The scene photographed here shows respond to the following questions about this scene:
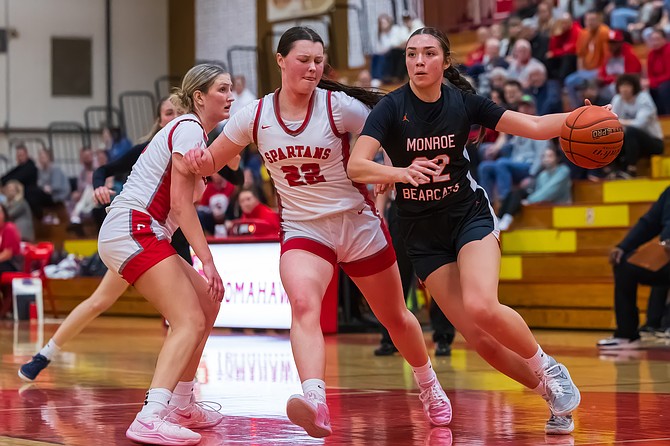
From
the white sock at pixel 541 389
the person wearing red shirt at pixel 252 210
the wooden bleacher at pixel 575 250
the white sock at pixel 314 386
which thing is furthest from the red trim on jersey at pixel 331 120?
the person wearing red shirt at pixel 252 210

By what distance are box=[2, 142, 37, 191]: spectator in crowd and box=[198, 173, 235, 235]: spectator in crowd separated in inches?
261

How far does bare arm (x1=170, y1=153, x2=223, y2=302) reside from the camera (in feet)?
17.1

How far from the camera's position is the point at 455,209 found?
17.9 feet

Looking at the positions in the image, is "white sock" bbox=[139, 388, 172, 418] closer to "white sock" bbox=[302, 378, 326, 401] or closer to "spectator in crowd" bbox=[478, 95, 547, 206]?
"white sock" bbox=[302, 378, 326, 401]

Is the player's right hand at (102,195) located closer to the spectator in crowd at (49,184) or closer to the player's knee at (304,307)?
the player's knee at (304,307)

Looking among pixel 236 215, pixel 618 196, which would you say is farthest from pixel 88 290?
pixel 618 196

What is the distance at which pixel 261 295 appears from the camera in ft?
40.6

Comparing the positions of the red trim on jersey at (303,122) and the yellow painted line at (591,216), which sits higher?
the red trim on jersey at (303,122)

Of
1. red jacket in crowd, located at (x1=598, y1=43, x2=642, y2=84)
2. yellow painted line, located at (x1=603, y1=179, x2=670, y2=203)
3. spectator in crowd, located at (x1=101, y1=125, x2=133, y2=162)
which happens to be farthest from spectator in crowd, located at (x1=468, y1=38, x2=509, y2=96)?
spectator in crowd, located at (x1=101, y1=125, x2=133, y2=162)

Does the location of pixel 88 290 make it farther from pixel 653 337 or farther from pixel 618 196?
pixel 653 337

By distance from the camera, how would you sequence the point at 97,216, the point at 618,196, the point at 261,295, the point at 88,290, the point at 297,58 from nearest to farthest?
the point at 297,58, the point at 97,216, the point at 261,295, the point at 618,196, the point at 88,290

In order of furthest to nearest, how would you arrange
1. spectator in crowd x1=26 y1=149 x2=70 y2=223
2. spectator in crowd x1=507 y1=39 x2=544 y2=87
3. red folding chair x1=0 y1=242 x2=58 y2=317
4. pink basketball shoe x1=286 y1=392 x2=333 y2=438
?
spectator in crowd x1=26 y1=149 x2=70 y2=223, red folding chair x1=0 y1=242 x2=58 y2=317, spectator in crowd x1=507 y1=39 x2=544 y2=87, pink basketball shoe x1=286 y1=392 x2=333 y2=438

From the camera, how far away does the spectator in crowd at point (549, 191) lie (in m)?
14.0

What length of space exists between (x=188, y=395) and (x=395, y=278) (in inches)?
45.9
